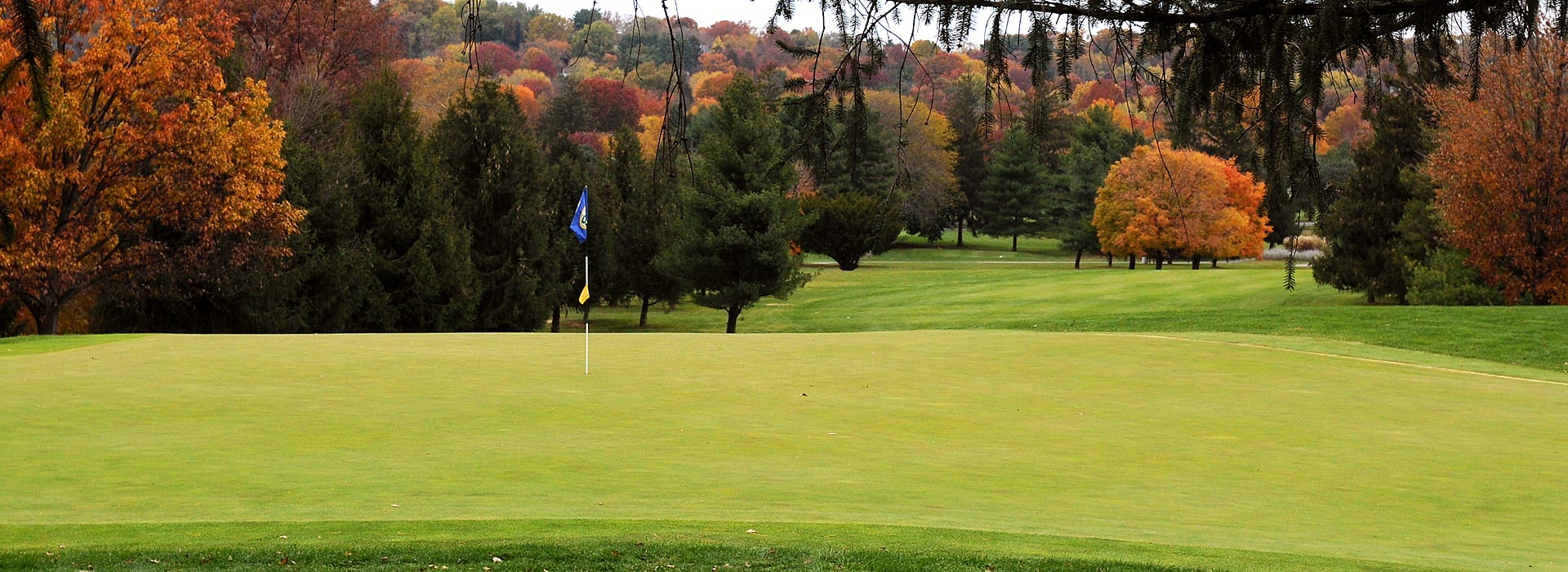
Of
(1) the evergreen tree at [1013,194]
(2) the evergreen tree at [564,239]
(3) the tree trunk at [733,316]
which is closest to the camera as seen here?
(2) the evergreen tree at [564,239]

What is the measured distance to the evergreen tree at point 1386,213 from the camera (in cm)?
3475

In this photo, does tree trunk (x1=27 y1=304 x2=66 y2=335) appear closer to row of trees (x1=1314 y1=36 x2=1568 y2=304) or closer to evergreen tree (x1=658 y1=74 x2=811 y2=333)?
evergreen tree (x1=658 y1=74 x2=811 y2=333)

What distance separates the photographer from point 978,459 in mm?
10117

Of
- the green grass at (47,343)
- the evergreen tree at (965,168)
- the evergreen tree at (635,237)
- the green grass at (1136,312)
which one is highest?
the evergreen tree at (965,168)

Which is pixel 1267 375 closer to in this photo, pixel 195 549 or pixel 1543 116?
pixel 195 549

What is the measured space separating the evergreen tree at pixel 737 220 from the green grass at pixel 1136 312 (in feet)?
5.70

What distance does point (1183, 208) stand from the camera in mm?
52125

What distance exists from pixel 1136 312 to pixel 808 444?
2740 centimetres

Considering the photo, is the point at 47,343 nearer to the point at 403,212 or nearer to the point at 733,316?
the point at 403,212

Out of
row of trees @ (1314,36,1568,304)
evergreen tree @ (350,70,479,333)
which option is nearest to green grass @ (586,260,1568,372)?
row of trees @ (1314,36,1568,304)

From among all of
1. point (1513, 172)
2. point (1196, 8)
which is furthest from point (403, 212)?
point (1196, 8)

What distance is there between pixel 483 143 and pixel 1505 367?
2770 cm

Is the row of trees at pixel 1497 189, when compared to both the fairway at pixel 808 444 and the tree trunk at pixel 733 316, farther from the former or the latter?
the tree trunk at pixel 733 316

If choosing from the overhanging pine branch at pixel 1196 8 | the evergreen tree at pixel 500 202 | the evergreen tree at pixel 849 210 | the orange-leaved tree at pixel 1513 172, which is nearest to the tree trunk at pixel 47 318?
the evergreen tree at pixel 500 202
